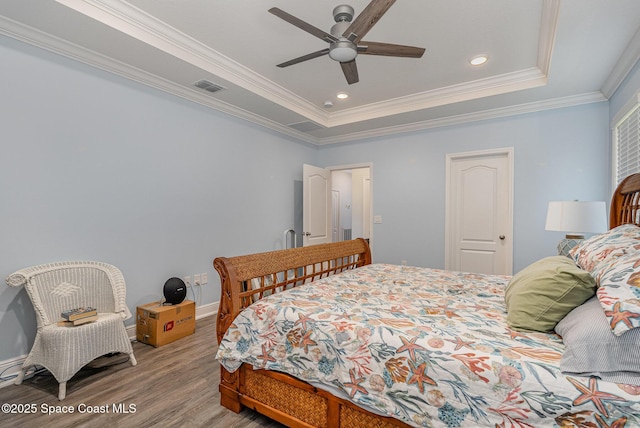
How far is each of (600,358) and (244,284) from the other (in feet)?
5.44

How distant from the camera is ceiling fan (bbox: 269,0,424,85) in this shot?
5.89 feet

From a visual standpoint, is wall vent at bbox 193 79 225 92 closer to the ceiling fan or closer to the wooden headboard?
the ceiling fan

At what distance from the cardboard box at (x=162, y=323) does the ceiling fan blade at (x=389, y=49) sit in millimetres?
2782

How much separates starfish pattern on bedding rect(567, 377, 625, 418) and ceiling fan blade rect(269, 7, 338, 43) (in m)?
2.09

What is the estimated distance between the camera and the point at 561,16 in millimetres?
2084

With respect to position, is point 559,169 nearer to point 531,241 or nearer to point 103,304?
point 531,241

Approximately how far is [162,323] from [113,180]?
1.39 m

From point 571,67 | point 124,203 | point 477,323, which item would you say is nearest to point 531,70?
point 571,67

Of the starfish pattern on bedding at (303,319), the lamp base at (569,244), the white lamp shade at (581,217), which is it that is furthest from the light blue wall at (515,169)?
the starfish pattern on bedding at (303,319)

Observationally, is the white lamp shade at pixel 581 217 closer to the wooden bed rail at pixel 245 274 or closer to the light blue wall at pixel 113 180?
the wooden bed rail at pixel 245 274

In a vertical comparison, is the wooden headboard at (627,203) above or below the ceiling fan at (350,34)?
below

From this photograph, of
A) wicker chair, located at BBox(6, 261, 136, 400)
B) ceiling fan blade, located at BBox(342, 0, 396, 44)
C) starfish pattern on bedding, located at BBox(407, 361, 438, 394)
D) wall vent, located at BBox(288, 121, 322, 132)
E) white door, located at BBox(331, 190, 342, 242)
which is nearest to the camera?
starfish pattern on bedding, located at BBox(407, 361, 438, 394)

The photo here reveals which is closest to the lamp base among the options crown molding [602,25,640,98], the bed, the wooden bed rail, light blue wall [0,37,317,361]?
the bed

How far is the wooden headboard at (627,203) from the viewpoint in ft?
6.96
